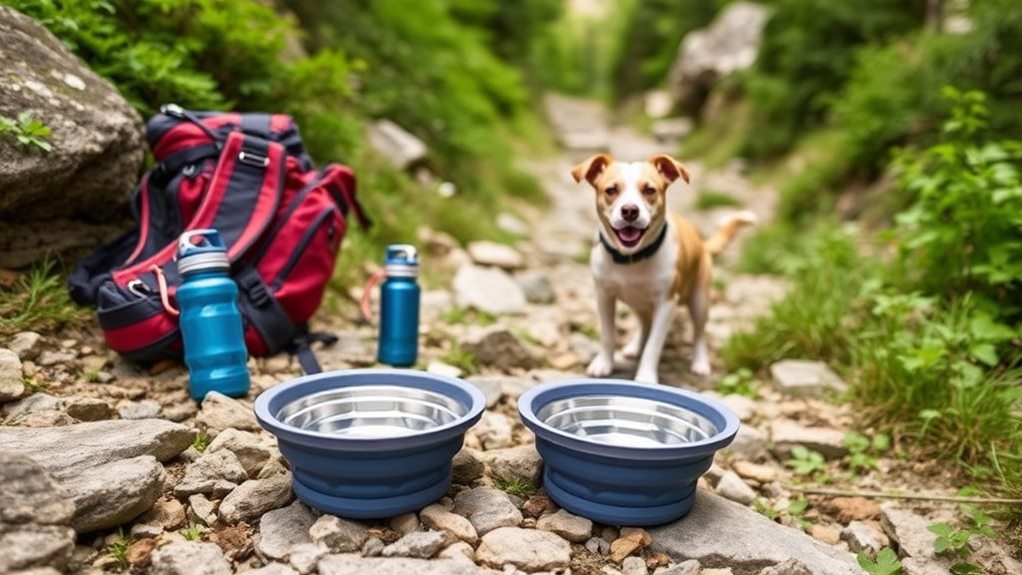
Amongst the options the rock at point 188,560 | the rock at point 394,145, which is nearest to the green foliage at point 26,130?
the rock at point 188,560

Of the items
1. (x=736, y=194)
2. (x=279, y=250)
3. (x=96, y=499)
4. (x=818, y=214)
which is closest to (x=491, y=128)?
(x=736, y=194)

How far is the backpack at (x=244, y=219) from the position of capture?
294cm

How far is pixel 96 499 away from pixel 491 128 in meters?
9.00

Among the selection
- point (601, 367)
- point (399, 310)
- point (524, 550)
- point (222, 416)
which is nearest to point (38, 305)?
point (222, 416)

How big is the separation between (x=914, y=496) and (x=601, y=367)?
4.52ft

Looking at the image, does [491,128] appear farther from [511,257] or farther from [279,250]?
[279,250]

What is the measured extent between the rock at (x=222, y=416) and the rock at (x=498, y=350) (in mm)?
1197

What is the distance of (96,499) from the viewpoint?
69.7 inches

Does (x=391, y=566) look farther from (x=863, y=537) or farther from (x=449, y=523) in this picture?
(x=863, y=537)

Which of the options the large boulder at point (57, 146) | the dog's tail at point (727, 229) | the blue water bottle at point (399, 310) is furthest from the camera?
the dog's tail at point (727, 229)

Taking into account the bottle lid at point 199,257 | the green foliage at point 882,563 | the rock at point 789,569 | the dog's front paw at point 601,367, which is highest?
the bottle lid at point 199,257

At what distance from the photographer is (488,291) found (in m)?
4.45

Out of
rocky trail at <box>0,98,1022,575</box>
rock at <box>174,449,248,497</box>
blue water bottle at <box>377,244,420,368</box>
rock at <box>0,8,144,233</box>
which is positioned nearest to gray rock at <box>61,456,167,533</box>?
rocky trail at <box>0,98,1022,575</box>

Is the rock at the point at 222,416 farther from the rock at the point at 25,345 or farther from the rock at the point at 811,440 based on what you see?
the rock at the point at 811,440
